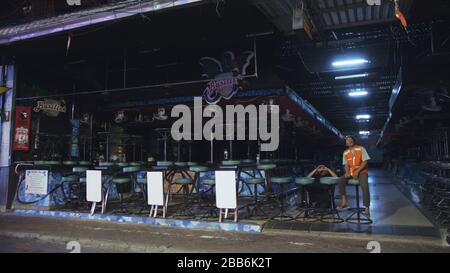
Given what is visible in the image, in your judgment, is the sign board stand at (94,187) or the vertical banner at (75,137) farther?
the vertical banner at (75,137)

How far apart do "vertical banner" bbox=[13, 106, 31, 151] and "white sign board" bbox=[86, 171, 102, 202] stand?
2.62m

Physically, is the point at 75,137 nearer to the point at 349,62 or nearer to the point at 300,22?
the point at 300,22

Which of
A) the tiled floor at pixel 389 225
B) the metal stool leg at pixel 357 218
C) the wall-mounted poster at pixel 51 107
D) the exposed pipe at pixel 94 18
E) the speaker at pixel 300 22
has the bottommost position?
the tiled floor at pixel 389 225

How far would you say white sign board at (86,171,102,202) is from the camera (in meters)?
7.71

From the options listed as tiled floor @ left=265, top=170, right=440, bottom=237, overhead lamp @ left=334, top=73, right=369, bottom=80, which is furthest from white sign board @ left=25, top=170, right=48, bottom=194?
overhead lamp @ left=334, top=73, right=369, bottom=80

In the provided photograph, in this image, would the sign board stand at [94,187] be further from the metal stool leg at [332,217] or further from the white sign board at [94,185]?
the metal stool leg at [332,217]

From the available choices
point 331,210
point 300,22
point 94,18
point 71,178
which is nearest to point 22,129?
point 71,178

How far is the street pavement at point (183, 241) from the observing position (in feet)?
16.4

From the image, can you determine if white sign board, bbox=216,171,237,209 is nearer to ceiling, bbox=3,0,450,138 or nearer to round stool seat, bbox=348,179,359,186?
round stool seat, bbox=348,179,359,186

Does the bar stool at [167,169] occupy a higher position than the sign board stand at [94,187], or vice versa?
the bar stool at [167,169]

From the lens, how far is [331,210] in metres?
6.42

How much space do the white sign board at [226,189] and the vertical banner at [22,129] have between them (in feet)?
18.9

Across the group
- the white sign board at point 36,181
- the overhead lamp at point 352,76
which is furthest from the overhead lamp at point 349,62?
the white sign board at point 36,181
